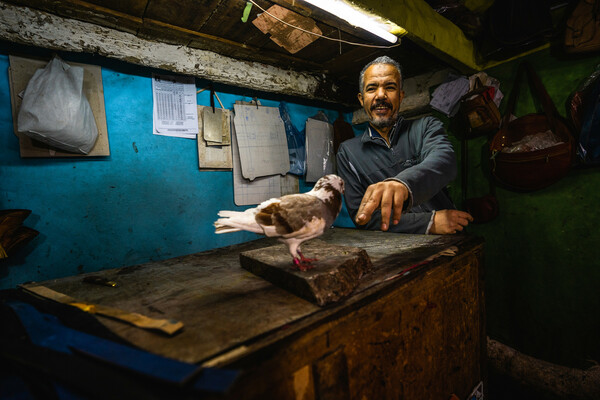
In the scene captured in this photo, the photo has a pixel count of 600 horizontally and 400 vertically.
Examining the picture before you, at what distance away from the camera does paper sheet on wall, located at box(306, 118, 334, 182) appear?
141 inches

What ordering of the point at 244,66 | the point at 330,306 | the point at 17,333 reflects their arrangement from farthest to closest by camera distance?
the point at 244,66 → the point at 330,306 → the point at 17,333

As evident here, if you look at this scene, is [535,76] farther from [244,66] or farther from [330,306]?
[330,306]

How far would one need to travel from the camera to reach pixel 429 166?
1.70 metres

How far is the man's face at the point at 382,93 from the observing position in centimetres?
246

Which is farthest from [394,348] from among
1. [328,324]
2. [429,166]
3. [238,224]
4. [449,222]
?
[449,222]

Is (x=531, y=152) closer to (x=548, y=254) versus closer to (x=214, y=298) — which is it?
(x=548, y=254)

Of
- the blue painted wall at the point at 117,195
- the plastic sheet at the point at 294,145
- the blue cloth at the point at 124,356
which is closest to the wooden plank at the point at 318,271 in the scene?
the blue cloth at the point at 124,356

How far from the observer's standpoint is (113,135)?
226 cm

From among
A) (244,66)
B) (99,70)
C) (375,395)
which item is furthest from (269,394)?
(244,66)

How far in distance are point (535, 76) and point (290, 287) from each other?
11.3 feet

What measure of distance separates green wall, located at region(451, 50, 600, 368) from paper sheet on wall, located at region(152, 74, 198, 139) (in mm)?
3471

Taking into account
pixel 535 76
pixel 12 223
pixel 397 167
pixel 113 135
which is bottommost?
pixel 12 223

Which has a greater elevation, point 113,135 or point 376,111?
point 376,111

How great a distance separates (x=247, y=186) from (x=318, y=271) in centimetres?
224
